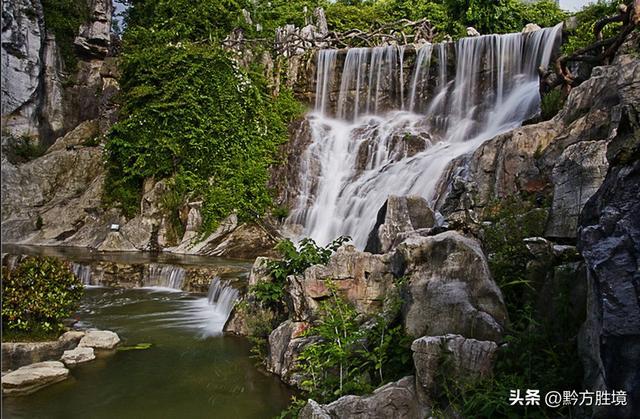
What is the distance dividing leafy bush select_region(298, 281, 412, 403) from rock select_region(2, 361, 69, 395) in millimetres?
3132

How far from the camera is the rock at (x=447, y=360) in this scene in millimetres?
3766

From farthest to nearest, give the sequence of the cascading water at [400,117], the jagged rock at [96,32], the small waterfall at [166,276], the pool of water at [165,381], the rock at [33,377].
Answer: the jagged rock at [96,32], the cascading water at [400,117], the small waterfall at [166,276], the rock at [33,377], the pool of water at [165,381]

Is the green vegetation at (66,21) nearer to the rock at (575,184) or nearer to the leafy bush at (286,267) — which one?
the leafy bush at (286,267)

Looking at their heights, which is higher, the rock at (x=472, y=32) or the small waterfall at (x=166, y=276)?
the rock at (x=472, y=32)

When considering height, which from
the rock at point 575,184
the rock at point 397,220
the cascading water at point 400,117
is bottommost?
the rock at point 397,220

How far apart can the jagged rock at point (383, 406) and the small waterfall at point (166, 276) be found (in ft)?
26.6

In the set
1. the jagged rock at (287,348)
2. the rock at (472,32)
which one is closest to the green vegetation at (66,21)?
the rock at (472,32)

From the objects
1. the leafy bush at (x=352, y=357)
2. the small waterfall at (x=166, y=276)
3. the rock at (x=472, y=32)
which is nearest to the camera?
the leafy bush at (x=352, y=357)

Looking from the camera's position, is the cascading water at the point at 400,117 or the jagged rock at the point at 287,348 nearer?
the jagged rock at the point at 287,348

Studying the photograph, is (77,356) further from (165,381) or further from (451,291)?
(451,291)

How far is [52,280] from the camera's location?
7.46 m

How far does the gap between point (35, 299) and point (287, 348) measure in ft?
12.0

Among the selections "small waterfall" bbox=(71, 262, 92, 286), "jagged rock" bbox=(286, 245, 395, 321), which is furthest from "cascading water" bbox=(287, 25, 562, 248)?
"small waterfall" bbox=(71, 262, 92, 286)

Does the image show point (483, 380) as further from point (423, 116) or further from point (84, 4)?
point (84, 4)
